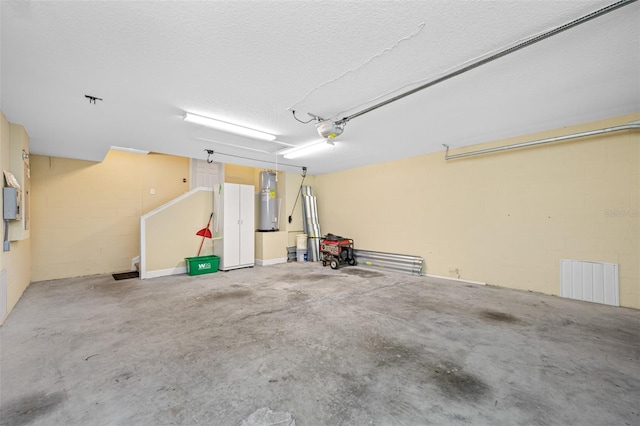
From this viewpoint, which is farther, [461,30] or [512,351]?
[512,351]

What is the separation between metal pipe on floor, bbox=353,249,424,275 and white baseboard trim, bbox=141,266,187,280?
13.6 ft

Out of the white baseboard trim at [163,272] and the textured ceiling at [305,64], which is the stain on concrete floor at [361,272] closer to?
the textured ceiling at [305,64]

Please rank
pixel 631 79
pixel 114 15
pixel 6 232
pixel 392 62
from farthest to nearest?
pixel 6 232
pixel 631 79
pixel 392 62
pixel 114 15

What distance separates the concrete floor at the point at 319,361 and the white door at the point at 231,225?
7.00 ft

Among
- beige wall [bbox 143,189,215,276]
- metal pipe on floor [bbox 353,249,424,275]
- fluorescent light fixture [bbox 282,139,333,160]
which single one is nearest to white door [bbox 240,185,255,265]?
beige wall [bbox 143,189,215,276]

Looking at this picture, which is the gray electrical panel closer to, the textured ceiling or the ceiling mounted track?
the textured ceiling

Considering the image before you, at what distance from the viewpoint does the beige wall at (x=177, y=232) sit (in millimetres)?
5238

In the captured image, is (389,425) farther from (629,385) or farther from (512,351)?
(629,385)

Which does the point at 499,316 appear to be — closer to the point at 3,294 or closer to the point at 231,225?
the point at 231,225

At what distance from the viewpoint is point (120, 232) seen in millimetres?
5848

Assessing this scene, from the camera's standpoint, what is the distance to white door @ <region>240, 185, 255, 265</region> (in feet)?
20.2

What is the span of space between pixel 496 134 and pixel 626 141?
4.91 ft

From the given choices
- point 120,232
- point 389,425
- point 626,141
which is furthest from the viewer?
point 120,232

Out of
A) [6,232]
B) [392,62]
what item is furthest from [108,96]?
[392,62]
